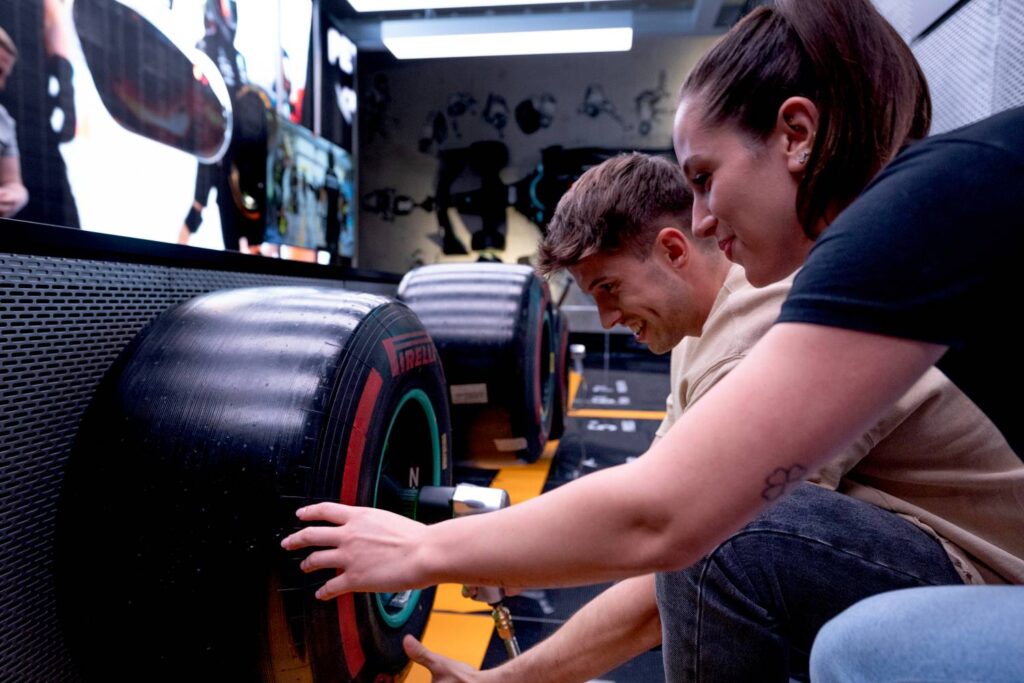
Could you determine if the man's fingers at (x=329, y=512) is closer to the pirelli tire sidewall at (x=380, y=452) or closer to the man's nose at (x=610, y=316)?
the pirelli tire sidewall at (x=380, y=452)

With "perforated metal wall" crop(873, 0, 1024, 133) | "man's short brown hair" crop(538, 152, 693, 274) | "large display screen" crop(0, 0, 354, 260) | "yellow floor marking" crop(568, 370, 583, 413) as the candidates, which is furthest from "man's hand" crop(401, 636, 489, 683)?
"yellow floor marking" crop(568, 370, 583, 413)

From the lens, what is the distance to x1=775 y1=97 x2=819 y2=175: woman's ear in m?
0.70

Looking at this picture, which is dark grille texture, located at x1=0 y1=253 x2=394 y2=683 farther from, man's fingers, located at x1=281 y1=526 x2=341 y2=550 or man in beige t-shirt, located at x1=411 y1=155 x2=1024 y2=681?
man in beige t-shirt, located at x1=411 y1=155 x2=1024 y2=681

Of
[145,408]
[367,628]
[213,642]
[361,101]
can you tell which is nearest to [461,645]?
[367,628]

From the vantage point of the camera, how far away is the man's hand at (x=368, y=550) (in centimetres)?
66

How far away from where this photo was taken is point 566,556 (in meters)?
0.58

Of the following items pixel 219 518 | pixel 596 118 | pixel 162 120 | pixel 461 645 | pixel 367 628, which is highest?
pixel 596 118

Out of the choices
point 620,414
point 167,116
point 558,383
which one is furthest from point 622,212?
point 167,116

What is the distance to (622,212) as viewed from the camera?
1381 millimetres

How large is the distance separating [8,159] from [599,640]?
3361mm

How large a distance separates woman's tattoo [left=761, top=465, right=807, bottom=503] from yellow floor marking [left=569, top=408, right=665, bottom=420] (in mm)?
3348

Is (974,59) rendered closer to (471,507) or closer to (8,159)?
(471,507)

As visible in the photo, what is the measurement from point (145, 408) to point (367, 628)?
1.45 ft

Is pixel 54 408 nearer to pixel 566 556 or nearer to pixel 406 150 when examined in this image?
pixel 566 556
